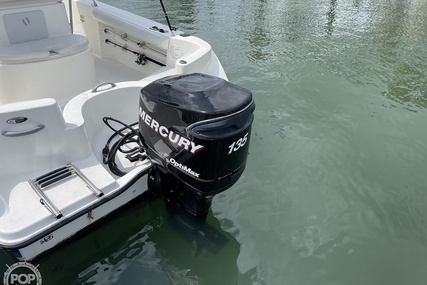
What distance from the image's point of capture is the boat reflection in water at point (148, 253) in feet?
6.80

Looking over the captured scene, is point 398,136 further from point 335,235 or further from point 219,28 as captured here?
point 219,28

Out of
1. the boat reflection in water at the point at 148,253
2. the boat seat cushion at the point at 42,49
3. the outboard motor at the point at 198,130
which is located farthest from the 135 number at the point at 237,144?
the boat seat cushion at the point at 42,49

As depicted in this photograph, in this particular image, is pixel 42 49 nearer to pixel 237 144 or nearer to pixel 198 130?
pixel 198 130

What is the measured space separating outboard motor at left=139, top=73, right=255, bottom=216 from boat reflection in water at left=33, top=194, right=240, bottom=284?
0.42 metres

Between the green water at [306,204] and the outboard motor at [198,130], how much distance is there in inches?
20.3

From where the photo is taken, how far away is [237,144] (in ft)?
5.98

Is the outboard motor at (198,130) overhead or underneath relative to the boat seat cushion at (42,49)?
underneath

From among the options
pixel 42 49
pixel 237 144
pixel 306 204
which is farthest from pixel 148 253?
pixel 42 49

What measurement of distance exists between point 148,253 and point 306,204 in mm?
1227

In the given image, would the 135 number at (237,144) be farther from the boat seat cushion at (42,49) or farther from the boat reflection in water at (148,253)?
the boat seat cushion at (42,49)

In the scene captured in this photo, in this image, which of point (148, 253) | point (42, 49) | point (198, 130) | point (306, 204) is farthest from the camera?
point (42, 49)

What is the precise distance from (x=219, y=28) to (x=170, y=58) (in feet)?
12.8

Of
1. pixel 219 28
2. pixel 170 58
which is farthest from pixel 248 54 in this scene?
pixel 170 58

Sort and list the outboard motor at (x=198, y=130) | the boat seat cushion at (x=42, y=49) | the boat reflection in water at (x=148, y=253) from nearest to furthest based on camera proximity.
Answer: the outboard motor at (x=198, y=130), the boat reflection in water at (x=148, y=253), the boat seat cushion at (x=42, y=49)
